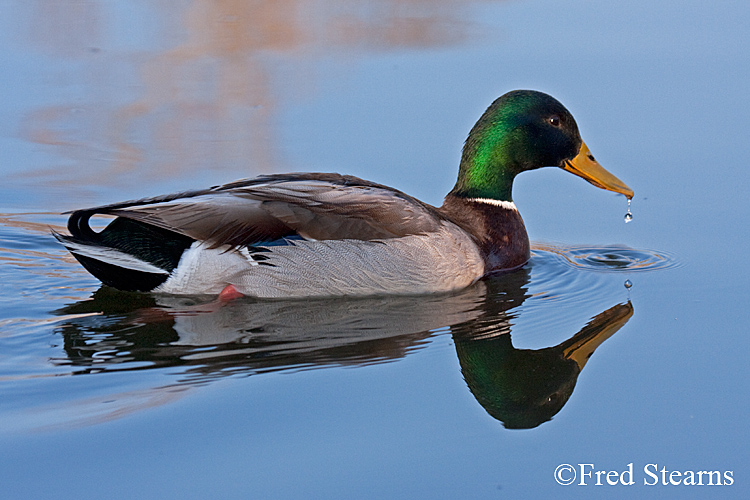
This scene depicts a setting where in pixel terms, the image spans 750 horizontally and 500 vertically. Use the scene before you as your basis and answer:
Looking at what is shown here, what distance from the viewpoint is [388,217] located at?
626 cm

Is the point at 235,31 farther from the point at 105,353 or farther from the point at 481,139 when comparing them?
the point at 105,353

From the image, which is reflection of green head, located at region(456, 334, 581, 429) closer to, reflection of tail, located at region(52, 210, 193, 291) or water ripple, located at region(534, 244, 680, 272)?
water ripple, located at region(534, 244, 680, 272)

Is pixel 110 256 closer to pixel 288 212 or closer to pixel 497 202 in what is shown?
pixel 288 212

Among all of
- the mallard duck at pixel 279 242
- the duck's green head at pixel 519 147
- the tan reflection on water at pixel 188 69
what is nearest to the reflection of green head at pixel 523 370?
the mallard duck at pixel 279 242

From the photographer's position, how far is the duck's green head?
22.8 feet

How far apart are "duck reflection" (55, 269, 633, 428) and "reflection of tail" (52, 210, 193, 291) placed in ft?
0.51

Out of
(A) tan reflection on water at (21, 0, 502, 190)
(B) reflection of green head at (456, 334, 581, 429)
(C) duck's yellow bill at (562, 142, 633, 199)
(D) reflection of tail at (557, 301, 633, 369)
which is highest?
(A) tan reflection on water at (21, 0, 502, 190)

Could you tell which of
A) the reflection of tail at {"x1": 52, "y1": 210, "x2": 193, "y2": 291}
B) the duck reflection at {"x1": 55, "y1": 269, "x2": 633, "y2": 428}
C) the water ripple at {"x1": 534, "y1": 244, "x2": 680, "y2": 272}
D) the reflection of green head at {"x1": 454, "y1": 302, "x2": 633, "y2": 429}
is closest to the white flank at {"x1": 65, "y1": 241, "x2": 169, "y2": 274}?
the reflection of tail at {"x1": 52, "y1": 210, "x2": 193, "y2": 291}

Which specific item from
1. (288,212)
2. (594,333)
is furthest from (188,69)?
(594,333)

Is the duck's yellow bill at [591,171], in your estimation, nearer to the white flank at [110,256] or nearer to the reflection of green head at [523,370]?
the reflection of green head at [523,370]

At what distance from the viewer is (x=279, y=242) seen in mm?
6188

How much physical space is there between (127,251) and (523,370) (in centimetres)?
229

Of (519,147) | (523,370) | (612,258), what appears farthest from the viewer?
(519,147)

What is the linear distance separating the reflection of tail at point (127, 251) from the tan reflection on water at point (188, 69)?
1.75 metres
